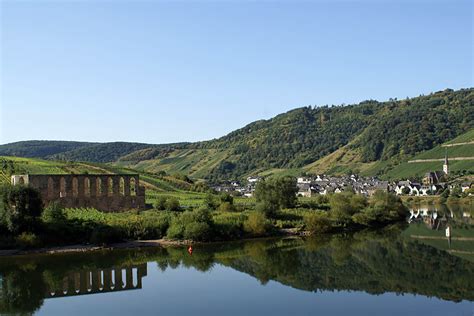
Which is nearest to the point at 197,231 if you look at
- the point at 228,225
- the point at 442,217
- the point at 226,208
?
the point at 228,225

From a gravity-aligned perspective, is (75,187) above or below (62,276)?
above

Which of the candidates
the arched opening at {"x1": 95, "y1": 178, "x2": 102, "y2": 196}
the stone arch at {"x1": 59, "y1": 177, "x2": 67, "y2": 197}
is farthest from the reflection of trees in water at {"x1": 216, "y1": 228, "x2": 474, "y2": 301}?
the stone arch at {"x1": 59, "y1": 177, "x2": 67, "y2": 197}

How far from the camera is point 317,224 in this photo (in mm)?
62219

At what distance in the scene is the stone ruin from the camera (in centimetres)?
6209

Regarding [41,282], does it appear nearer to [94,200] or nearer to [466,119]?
[94,200]

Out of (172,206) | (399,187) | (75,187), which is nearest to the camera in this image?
(75,187)

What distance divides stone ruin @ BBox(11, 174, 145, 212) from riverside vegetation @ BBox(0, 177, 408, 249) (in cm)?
213

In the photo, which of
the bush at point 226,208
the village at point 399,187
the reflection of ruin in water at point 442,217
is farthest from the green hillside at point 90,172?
the reflection of ruin in water at point 442,217

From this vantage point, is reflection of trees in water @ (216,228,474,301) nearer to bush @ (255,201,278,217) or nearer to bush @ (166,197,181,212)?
bush @ (255,201,278,217)

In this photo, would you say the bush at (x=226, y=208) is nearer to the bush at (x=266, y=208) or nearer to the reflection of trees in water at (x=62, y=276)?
the bush at (x=266, y=208)

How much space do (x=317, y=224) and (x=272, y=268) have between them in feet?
72.0

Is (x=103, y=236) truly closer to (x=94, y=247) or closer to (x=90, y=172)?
(x=94, y=247)

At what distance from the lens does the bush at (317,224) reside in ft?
204

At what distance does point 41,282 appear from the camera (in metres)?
36.4
